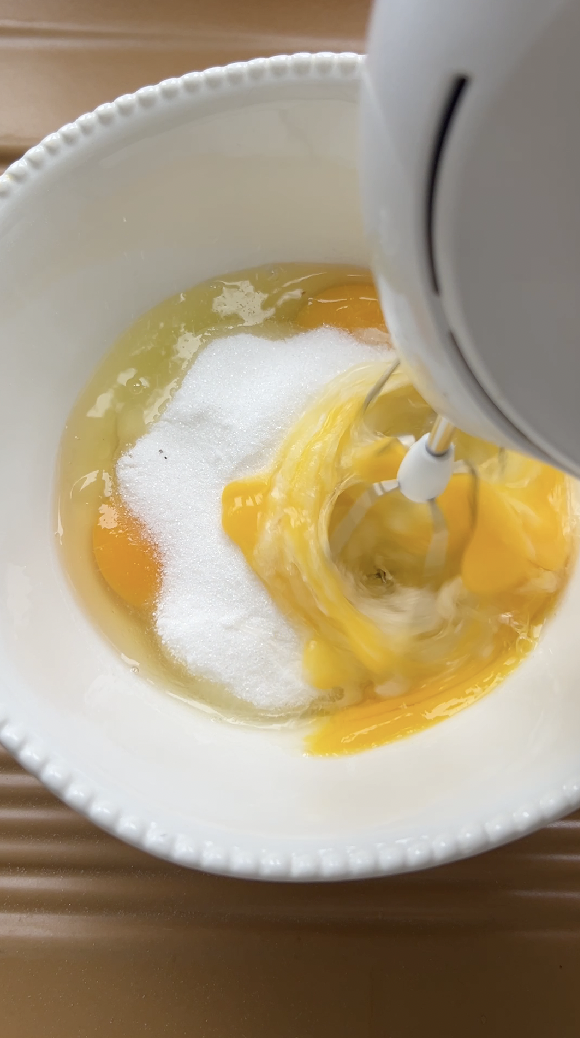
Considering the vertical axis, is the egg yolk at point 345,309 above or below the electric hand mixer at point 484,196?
below

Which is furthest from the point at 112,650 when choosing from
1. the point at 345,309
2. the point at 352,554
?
the point at 345,309

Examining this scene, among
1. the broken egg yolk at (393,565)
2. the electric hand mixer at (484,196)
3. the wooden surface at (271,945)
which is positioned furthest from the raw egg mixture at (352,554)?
the electric hand mixer at (484,196)

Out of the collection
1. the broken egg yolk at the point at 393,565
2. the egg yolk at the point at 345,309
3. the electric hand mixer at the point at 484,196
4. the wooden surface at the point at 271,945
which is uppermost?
the electric hand mixer at the point at 484,196

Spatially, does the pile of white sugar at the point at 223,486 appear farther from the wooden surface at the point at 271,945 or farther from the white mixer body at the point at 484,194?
the white mixer body at the point at 484,194

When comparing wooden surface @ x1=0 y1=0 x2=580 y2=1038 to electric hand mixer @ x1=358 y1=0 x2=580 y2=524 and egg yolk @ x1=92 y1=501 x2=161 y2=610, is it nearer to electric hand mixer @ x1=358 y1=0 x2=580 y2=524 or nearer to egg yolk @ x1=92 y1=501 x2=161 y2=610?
egg yolk @ x1=92 y1=501 x2=161 y2=610

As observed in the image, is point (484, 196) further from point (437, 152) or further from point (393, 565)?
point (393, 565)

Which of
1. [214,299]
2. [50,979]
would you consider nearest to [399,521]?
[214,299]

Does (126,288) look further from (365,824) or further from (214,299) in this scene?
(365,824)

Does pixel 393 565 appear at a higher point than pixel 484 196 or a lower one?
lower
